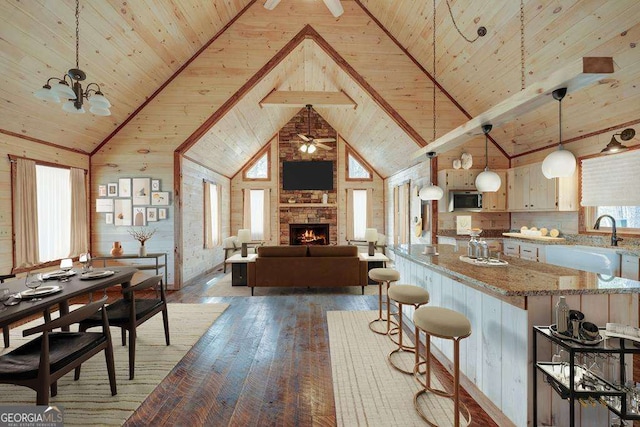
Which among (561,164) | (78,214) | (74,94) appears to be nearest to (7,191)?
(78,214)

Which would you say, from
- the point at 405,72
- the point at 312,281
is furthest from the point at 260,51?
the point at 312,281

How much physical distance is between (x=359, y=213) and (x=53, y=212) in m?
7.54

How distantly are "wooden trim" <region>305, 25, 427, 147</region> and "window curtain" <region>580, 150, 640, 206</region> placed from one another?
2553 millimetres

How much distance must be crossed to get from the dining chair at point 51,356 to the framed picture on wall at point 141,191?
359 centimetres

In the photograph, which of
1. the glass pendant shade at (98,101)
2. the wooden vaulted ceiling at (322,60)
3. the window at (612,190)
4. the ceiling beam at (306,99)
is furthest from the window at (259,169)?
the window at (612,190)

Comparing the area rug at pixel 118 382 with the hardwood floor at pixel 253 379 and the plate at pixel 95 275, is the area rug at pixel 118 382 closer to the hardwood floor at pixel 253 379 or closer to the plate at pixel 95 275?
the hardwood floor at pixel 253 379

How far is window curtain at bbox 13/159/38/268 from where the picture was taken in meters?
4.08

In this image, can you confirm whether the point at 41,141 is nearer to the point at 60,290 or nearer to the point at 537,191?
the point at 60,290

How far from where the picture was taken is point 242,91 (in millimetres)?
5242

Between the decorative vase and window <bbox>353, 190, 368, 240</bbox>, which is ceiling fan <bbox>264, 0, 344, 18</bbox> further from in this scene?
window <bbox>353, 190, 368, 240</bbox>

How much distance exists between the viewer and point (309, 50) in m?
5.76

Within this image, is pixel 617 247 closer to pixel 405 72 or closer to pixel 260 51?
pixel 405 72

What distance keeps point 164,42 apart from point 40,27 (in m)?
1.58

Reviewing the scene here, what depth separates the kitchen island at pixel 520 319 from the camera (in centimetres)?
178
